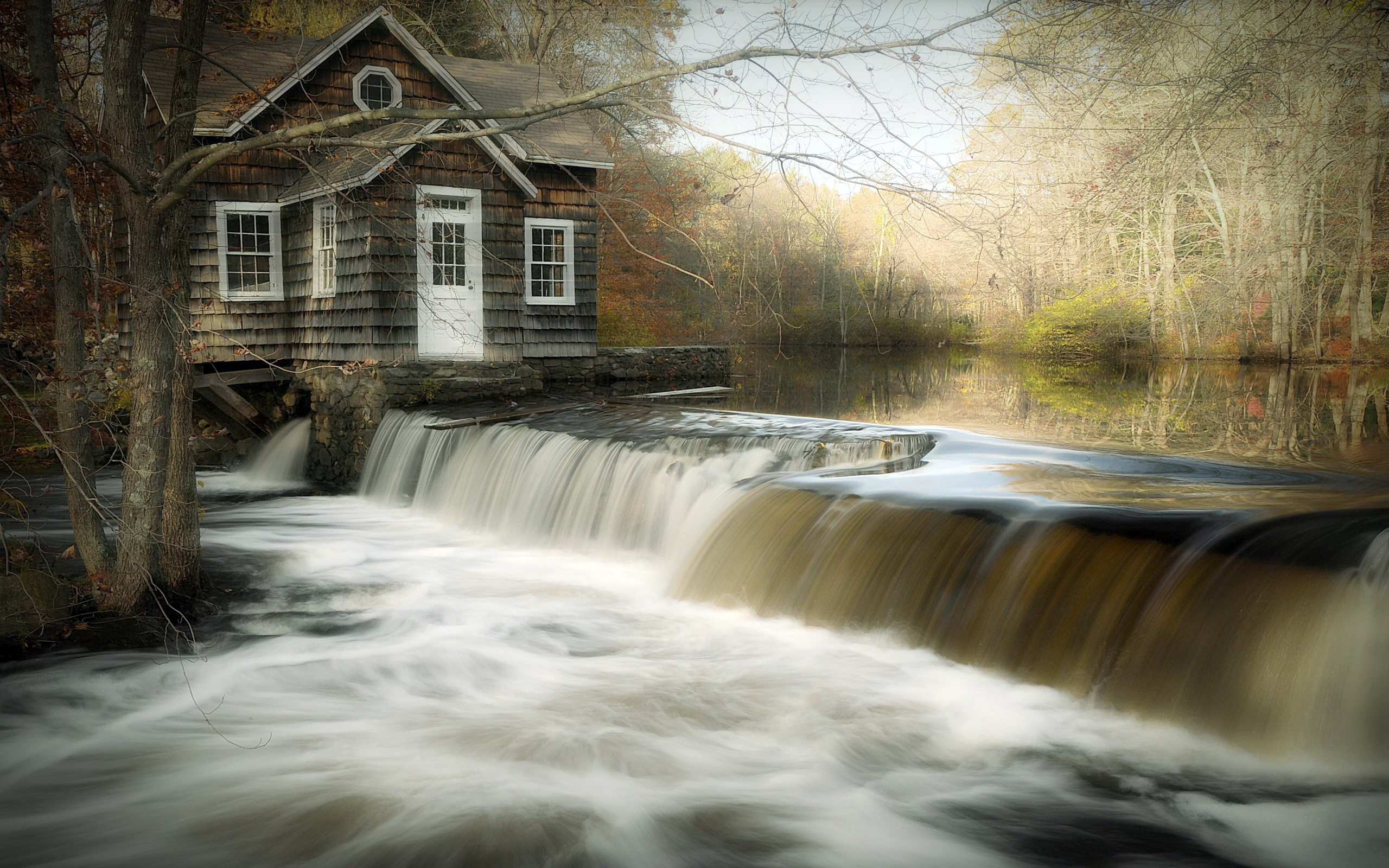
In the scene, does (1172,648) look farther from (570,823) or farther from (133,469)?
(133,469)

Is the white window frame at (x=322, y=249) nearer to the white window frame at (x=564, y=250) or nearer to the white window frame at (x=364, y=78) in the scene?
the white window frame at (x=364, y=78)

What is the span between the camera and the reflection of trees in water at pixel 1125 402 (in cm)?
1246

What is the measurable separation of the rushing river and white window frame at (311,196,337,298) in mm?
8725

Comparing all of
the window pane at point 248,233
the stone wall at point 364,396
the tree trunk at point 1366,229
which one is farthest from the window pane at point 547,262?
the tree trunk at point 1366,229

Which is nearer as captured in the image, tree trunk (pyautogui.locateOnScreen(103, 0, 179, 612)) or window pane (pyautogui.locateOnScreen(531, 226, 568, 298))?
tree trunk (pyautogui.locateOnScreen(103, 0, 179, 612))

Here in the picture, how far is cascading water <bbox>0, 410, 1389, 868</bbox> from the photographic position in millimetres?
4605

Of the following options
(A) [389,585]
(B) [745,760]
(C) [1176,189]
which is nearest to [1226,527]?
(B) [745,760]

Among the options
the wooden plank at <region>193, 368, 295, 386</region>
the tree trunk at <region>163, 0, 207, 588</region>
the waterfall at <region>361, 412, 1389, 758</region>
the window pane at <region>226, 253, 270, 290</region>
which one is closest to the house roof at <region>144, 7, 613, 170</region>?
the window pane at <region>226, 253, 270, 290</region>

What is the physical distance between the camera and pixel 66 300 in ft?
22.4

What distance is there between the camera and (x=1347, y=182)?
29.6 meters

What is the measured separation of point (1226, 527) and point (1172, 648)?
109 cm

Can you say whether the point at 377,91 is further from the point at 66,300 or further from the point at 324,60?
the point at 66,300

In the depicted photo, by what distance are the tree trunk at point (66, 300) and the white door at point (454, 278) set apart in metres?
9.62

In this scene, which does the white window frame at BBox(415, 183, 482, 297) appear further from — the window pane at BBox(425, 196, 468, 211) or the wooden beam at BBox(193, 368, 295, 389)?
the wooden beam at BBox(193, 368, 295, 389)
